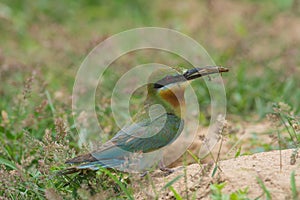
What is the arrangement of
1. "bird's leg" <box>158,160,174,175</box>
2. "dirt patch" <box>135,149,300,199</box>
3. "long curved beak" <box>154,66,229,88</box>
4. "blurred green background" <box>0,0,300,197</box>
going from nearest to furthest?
"dirt patch" <box>135,149,300,199</box> → "bird's leg" <box>158,160,174,175</box> → "long curved beak" <box>154,66,229,88</box> → "blurred green background" <box>0,0,300,197</box>

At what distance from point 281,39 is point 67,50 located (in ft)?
7.05

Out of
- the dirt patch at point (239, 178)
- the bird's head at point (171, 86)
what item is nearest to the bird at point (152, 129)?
the bird's head at point (171, 86)

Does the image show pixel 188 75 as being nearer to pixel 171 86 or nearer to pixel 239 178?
pixel 171 86

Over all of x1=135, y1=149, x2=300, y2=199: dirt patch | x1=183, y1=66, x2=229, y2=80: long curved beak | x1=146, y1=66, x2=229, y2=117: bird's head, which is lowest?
x1=135, y1=149, x2=300, y2=199: dirt patch

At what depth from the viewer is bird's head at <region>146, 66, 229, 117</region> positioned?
133 inches

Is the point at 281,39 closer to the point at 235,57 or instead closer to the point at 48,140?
the point at 235,57

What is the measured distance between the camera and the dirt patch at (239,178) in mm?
2639

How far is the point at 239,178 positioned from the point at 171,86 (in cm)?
84

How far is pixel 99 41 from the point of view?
4.89m

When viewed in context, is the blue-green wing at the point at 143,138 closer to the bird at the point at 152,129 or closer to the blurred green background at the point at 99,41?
the bird at the point at 152,129

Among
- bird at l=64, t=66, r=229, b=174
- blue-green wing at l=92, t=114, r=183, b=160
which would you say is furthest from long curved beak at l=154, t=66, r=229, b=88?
blue-green wing at l=92, t=114, r=183, b=160

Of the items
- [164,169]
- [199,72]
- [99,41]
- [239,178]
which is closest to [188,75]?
[199,72]

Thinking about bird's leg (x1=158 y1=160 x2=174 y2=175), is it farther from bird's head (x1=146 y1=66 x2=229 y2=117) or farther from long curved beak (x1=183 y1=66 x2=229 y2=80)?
long curved beak (x1=183 y1=66 x2=229 y2=80)

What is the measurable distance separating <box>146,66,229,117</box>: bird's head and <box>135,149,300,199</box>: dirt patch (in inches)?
19.5
